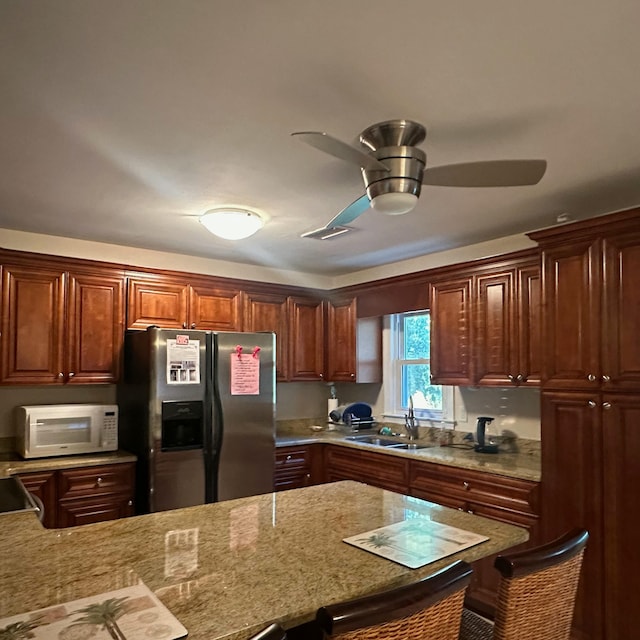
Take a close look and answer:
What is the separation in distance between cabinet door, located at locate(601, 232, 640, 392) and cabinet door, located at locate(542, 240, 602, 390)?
0.04 metres

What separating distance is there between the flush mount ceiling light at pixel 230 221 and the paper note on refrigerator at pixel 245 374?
1.07 meters

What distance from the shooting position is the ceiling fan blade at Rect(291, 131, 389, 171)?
4.84ft

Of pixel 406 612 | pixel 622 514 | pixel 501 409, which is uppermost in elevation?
pixel 501 409

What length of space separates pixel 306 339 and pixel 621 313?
2697mm

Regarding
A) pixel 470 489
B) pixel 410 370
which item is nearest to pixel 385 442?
pixel 410 370

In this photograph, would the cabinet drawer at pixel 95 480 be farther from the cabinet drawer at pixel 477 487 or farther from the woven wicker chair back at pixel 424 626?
the woven wicker chair back at pixel 424 626

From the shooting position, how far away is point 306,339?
15.5 feet

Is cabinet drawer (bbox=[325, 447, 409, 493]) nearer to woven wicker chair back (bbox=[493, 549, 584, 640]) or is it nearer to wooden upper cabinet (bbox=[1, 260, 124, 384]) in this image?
wooden upper cabinet (bbox=[1, 260, 124, 384])

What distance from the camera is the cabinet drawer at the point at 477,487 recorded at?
2838mm

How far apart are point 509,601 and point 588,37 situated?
1488mm

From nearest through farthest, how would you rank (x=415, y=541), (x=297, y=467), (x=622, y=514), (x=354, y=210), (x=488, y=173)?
1. (x=415, y=541)
2. (x=488, y=173)
3. (x=354, y=210)
4. (x=622, y=514)
5. (x=297, y=467)

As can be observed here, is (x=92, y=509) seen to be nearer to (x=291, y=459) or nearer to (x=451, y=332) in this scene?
(x=291, y=459)

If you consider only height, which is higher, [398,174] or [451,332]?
[398,174]

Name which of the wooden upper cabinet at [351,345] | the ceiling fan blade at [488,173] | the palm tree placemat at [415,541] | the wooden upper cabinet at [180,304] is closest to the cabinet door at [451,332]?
the wooden upper cabinet at [351,345]
